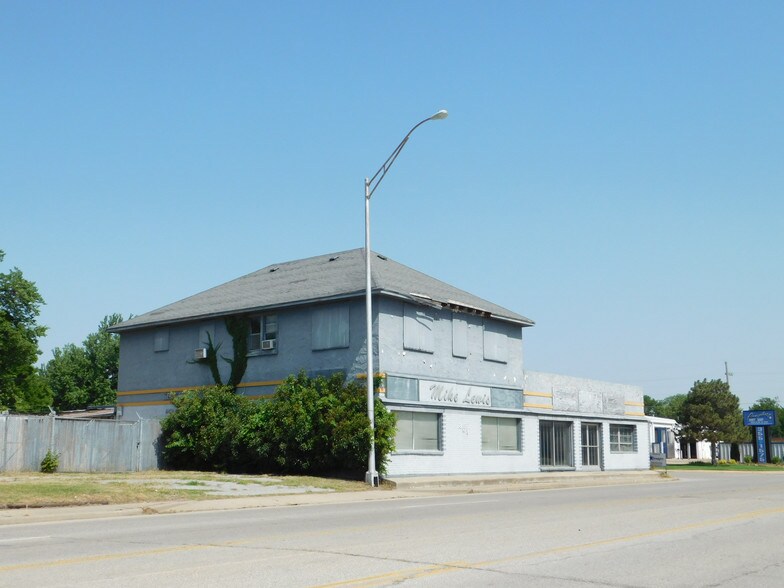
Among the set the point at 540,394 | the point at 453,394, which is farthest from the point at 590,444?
the point at 453,394

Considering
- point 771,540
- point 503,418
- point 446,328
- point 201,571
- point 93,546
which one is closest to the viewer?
point 201,571

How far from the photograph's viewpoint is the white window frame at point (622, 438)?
46.2 metres

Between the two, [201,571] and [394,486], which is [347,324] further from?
[201,571]

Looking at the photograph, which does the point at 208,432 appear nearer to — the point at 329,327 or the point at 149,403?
the point at 329,327

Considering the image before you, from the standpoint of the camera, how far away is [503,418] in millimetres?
38469

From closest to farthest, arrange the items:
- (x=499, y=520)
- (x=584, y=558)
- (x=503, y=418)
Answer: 1. (x=584, y=558)
2. (x=499, y=520)
3. (x=503, y=418)

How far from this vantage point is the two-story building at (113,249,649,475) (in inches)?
1315

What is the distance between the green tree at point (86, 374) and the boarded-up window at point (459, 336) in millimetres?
62475

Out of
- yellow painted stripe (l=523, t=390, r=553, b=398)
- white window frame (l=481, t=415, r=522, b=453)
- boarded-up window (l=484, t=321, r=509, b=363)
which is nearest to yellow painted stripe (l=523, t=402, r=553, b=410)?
yellow painted stripe (l=523, t=390, r=553, b=398)

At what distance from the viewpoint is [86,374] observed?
92.1 meters

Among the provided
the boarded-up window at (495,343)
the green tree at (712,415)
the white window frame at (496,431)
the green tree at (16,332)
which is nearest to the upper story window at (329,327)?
the boarded-up window at (495,343)

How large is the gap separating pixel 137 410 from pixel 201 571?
1250 inches

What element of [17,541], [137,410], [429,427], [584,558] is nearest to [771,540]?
[584,558]

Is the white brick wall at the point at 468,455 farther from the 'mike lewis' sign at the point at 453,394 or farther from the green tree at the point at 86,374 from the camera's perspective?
the green tree at the point at 86,374
